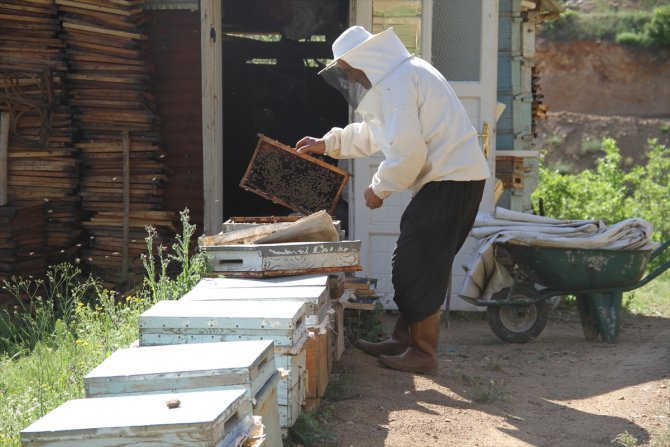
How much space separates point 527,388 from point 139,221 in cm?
458

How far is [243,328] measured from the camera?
14.8 feet

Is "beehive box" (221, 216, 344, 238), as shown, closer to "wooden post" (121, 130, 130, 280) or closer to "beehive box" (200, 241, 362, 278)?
"beehive box" (200, 241, 362, 278)

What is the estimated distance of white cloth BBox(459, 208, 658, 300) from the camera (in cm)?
777

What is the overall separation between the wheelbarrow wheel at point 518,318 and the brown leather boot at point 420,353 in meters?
1.85

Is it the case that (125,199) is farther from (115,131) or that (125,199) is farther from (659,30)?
(659,30)

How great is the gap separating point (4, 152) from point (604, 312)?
607 centimetres

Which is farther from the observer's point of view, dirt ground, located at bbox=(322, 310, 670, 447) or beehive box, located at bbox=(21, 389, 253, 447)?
dirt ground, located at bbox=(322, 310, 670, 447)

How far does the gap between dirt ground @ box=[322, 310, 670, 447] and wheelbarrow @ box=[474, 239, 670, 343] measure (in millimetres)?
159

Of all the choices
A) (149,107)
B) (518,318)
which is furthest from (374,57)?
(149,107)

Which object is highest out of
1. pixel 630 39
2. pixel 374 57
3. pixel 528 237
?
pixel 630 39

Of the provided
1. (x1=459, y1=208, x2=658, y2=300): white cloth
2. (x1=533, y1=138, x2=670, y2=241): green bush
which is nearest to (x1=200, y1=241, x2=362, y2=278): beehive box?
(x1=459, y1=208, x2=658, y2=300): white cloth

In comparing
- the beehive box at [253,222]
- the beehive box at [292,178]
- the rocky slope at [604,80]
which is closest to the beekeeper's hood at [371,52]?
the beehive box at [253,222]

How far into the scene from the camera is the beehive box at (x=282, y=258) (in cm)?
580

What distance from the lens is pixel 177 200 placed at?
959cm
